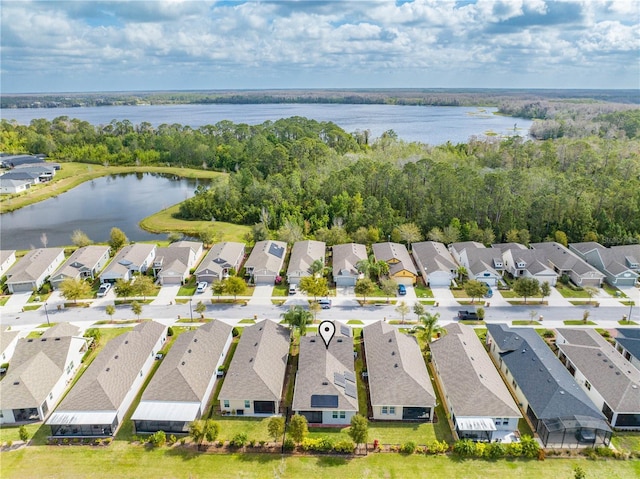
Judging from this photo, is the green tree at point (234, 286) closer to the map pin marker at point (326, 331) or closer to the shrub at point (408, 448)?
the map pin marker at point (326, 331)

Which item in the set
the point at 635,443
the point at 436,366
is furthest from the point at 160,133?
the point at 635,443

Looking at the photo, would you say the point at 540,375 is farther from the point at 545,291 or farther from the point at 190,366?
the point at 190,366

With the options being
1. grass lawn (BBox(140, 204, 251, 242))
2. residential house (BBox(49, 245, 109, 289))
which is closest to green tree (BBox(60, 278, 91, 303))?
residential house (BBox(49, 245, 109, 289))

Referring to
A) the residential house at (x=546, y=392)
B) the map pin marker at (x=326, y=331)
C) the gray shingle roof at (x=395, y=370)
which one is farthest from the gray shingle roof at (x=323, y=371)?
the residential house at (x=546, y=392)

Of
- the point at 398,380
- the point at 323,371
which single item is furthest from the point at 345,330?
the point at 398,380

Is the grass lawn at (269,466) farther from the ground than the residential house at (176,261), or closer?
closer

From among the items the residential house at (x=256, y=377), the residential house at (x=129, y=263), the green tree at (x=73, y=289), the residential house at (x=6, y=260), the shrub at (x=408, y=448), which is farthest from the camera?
the residential house at (x=6, y=260)

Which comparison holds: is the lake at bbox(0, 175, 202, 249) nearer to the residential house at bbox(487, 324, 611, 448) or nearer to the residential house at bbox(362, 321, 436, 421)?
the residential house at bbox(362, 321, 436, 421)

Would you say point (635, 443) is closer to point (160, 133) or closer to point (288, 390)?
point (288, 390)
